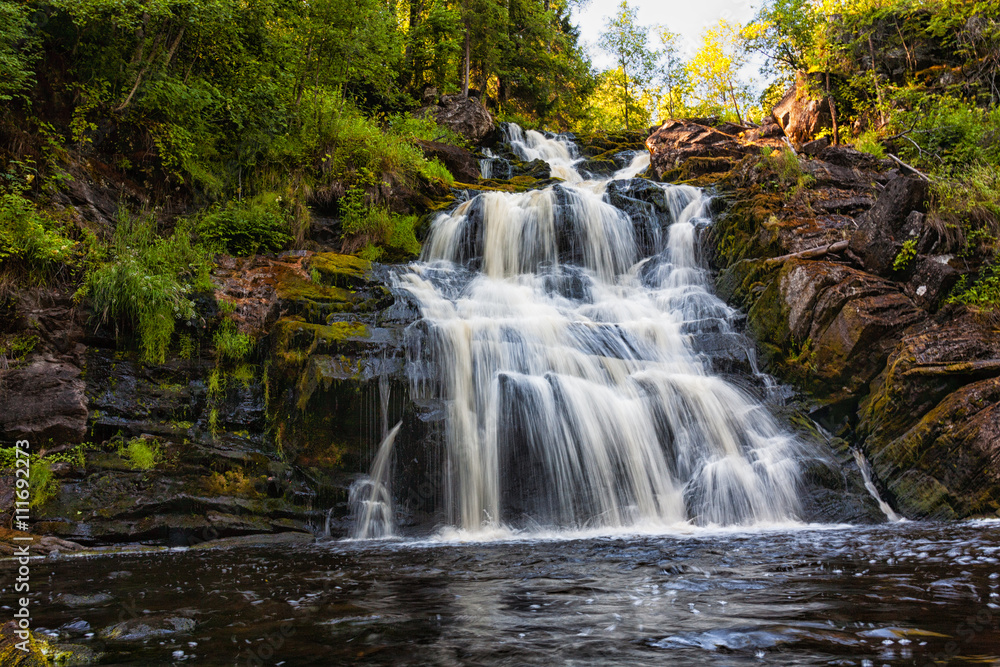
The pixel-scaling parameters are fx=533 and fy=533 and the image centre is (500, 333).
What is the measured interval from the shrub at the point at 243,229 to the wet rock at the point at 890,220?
10.6 m

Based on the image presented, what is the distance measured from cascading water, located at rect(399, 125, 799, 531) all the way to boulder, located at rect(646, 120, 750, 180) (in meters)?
6.33

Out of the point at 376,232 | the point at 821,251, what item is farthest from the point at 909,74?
the point at 376,232

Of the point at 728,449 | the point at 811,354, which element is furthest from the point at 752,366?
the point at 728,449

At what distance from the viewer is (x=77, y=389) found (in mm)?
6848

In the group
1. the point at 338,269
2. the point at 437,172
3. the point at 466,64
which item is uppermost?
the point at 466,64

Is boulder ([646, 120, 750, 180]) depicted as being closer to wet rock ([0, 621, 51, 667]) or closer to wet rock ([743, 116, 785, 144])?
wet rock ([743, 116, 785, 144])

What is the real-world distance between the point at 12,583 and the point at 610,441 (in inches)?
246

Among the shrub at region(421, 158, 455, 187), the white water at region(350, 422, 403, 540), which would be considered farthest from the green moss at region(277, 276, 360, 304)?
the shrub at region(421, 158, 455, 187)

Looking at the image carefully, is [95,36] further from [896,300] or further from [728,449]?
[896,300]

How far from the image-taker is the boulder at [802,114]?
16281mm

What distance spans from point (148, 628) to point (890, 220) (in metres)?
11.1

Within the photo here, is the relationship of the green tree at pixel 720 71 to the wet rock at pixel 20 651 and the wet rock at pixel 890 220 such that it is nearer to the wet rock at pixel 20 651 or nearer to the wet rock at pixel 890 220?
the wet rock at pixel 890 220

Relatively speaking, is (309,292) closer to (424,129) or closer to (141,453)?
(141,453)

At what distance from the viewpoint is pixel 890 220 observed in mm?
9094
